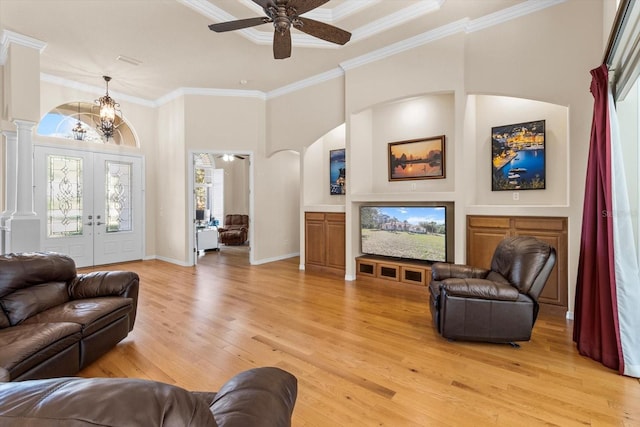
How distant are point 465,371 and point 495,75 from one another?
11.8ft

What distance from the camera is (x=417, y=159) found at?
5.12m

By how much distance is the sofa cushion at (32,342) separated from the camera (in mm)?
1860

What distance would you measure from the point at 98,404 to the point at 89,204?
7287 millimetres

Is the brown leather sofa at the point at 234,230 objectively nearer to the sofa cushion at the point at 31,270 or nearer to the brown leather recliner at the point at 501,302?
the sofa cushion at the point at 31,270

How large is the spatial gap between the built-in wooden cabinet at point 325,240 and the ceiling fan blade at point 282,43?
301 centimetres

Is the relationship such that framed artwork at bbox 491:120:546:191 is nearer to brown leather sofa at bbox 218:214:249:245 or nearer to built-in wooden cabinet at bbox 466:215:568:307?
built-in wooden cabinet at bbox 466:215:568:307

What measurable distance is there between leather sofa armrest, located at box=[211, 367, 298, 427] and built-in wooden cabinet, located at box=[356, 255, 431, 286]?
3.70 metres

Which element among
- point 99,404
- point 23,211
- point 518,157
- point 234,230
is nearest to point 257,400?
point 99,404

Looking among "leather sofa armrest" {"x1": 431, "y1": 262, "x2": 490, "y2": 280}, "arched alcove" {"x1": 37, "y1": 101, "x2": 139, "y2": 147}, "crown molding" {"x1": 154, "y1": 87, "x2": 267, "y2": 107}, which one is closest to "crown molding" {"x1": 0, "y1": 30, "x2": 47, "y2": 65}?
"arched alcove" {"x1": 37, "y1": 101, "x2": 139, "y2": 147}

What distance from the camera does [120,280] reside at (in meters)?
2.99

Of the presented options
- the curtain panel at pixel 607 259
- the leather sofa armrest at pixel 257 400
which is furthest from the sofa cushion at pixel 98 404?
the curtain panel at pixel 607 259

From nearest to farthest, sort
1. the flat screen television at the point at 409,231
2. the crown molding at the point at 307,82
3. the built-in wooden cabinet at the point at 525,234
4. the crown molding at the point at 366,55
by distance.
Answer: the built-in wooden cabinet at the point at 525,234 < the crown molding at the point at 366,55 < the flat screen television at the point at 409,231 < the crown molding at the point at 307,82

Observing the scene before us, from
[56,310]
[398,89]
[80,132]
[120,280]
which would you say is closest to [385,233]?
[398,89]

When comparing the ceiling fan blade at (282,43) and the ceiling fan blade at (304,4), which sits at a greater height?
the ceiling fan blade at (304,4)
